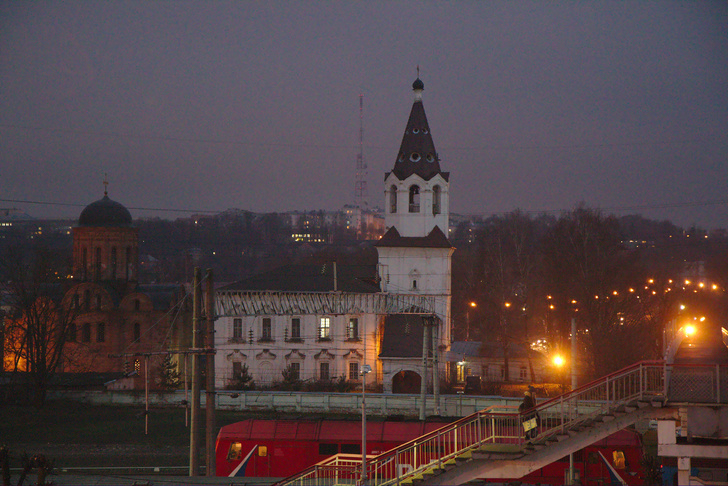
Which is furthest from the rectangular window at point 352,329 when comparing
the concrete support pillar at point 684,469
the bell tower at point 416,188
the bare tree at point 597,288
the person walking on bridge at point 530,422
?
the concrete support pillar at point 684,469

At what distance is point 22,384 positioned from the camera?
173 feet

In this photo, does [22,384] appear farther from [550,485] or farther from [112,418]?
[550,485]

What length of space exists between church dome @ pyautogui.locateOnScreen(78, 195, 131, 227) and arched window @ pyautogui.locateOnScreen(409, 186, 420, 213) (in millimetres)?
28551

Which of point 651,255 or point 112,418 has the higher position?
point 651,255

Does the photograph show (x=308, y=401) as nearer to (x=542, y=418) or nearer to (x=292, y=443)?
(x=292, y=443)

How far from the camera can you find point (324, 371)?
60.3m

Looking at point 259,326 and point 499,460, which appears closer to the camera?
point 499,460

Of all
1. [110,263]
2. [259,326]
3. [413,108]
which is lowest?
[259,326]

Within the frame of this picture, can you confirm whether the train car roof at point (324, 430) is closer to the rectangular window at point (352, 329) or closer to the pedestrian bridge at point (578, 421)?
the pedestrian bridge at point (578, 421)

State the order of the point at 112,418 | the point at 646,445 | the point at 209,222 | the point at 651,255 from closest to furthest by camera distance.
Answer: the point at 646,445 < the point at 112,418 < the point at 651,255 < the point at 209,222

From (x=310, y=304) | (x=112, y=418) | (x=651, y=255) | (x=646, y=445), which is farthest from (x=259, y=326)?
(x=651, y=255)

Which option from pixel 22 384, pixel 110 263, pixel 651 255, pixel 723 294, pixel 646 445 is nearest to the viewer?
pixel 646 445

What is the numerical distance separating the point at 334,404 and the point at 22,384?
20.2 m

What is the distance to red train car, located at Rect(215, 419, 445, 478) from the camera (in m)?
30.6
